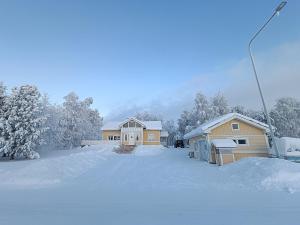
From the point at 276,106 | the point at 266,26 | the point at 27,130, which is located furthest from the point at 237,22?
the point at 276,106

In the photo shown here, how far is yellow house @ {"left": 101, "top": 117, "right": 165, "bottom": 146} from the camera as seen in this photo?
3772cm

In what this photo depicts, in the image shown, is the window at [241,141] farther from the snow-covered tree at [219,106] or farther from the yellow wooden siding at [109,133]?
the snow-covered tree at [219,106]

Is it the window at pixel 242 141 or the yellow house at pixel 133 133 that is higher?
the yellow house at pixel 133 133

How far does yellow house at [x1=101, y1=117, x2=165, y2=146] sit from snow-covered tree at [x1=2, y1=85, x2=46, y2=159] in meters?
15.2

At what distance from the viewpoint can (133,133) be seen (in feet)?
124

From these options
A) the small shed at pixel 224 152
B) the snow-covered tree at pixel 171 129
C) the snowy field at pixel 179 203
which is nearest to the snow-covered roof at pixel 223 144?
the small shed at pixel 224 152

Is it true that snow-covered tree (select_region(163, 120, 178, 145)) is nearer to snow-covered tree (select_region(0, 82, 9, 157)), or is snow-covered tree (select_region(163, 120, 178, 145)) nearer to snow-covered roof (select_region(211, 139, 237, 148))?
snow-covered roof (select_region(211, 139, 237, 148))

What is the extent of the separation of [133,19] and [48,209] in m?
18.8

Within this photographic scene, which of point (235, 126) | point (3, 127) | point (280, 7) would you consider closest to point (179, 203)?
point (280, 7)

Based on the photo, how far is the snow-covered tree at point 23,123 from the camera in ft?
75.8

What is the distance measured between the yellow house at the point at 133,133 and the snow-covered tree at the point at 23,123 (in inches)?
599

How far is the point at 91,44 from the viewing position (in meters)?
21.5

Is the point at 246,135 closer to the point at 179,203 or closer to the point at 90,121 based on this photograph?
the point at 179,203

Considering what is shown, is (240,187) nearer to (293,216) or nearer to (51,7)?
(293,216)
